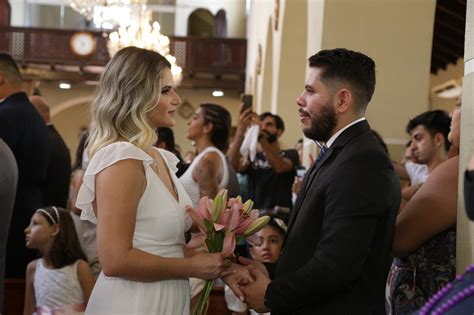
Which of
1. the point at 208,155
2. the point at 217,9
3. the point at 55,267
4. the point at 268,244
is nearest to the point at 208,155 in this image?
the point at 208,155

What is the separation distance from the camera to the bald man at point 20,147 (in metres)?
4.80

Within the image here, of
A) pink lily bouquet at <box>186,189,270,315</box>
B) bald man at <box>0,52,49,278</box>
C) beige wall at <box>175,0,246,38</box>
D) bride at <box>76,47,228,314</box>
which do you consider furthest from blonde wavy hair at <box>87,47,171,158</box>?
beige wall at <box>175,0,246,38</box>

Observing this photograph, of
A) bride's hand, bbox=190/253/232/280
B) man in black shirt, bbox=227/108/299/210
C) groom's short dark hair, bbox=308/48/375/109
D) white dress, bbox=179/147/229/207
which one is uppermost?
groom's short dark hair, bbox=308/48/375/109

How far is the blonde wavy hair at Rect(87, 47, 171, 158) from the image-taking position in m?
→ 2.71

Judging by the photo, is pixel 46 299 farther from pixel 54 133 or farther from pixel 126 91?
pixel 126 91

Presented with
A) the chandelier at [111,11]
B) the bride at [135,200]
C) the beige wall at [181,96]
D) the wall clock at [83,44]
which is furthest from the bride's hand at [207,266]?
the beige wall at [181,96]

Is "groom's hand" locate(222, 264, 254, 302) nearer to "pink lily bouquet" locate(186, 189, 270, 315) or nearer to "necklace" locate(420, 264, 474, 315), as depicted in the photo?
"pink lily bouquet" locate(186, 189, 270, 315)

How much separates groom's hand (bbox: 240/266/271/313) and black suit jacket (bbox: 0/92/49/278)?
247 centimetres

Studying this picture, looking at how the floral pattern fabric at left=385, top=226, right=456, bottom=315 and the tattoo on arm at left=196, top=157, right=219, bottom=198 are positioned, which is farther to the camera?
the tattoo on arm at left=196, top=157, right=219, bottom=198

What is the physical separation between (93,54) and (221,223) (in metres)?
17.5

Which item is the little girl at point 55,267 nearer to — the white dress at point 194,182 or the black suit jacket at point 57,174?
the white dress at point 194,182

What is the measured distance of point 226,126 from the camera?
16.7ft

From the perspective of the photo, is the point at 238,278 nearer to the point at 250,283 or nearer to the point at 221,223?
the point at 250,283

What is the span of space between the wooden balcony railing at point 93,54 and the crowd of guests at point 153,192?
12.6m
